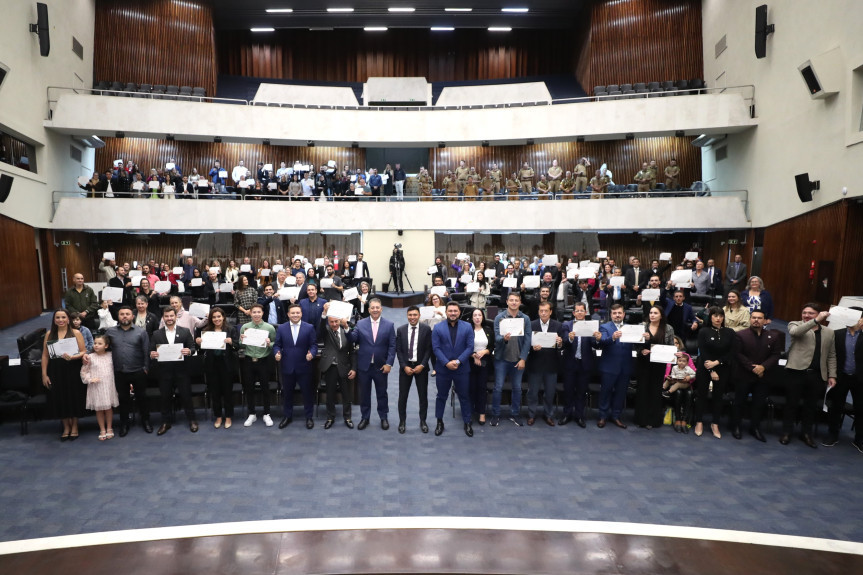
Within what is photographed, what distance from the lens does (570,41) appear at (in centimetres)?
2553

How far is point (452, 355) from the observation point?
21.6 ft

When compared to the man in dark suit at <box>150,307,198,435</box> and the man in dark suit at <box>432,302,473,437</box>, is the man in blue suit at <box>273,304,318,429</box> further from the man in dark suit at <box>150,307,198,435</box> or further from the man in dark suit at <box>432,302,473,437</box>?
the man in dark suit at <box>432,302,473,437</box>

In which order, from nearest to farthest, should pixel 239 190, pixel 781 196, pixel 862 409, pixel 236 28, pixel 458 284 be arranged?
pixel 862 409
pixel 458 284
pixel 781 196
pixel 239 190
pixel 236 28

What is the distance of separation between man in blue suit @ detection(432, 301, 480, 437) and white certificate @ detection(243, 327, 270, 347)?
220cm

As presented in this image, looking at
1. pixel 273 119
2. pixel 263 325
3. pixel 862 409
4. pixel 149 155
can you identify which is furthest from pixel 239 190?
pixel 862 409

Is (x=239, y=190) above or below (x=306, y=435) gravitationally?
above

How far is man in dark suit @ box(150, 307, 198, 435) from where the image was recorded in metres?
6.51

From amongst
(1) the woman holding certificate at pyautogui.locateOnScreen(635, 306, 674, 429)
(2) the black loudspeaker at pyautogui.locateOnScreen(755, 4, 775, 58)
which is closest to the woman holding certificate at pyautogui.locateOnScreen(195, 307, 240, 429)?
(1) the woman holding certificate at pyautogui.locateOnScreen(635, 306, 674, 429)

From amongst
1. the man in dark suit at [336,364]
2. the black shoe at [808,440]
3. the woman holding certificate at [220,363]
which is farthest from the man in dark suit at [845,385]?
the woman holding certificate at [220,363]

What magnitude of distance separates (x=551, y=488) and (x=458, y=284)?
8644mm

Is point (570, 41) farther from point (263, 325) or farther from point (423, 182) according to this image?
point (263, 325)

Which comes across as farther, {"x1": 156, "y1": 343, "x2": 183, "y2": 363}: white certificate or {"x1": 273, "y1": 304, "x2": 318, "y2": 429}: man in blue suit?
{"x1": 273, "y1": 304, "x2": 318, "y2": 429}: man in blue suit

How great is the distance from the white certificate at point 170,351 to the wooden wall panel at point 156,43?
18.9m

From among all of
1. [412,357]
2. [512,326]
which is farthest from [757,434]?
[412,357]
